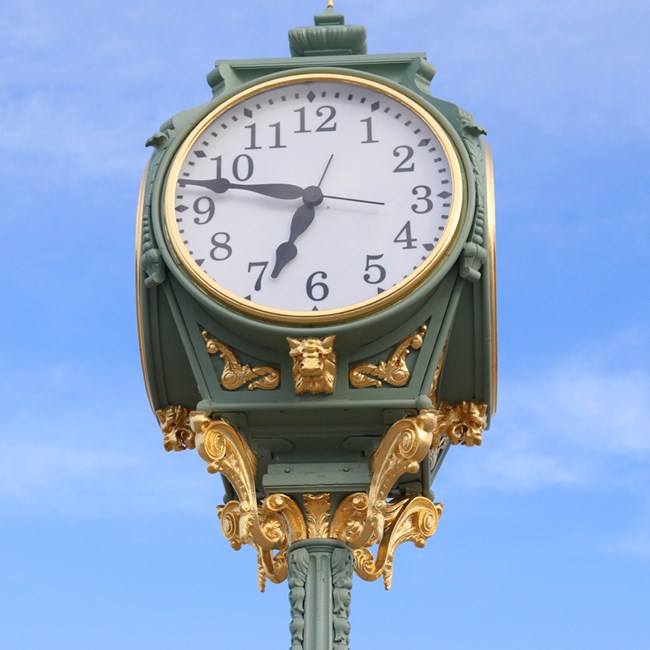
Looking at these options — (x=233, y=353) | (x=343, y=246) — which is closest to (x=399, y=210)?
(x=343, y=246)

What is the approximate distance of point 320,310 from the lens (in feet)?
46.0

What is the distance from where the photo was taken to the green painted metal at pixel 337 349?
46.0 ft

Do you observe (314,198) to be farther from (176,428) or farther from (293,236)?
(176,428)

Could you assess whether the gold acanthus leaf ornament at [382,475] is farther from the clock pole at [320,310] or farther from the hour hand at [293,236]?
the hour hand at [293,236]

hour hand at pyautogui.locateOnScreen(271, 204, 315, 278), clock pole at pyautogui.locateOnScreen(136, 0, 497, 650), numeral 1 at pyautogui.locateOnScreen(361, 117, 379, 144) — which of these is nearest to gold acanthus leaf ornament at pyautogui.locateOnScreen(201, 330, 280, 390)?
clock pole at pyautogui.locateOnScreen(136, 0, 497, 650)

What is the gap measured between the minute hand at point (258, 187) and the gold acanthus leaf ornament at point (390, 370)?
1.23 metres

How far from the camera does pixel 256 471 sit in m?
14.6

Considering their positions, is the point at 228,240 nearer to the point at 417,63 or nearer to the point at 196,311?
the point at 196,311

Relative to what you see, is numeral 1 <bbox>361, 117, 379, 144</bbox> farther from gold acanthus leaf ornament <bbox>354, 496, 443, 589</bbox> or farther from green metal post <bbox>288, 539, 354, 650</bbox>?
green metal post <bbox>288, 539, 354, 650</bbox>

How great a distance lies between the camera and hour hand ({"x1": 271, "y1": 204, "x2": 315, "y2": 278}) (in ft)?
47.0

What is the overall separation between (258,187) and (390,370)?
1504mm

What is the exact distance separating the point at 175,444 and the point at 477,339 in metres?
1.99

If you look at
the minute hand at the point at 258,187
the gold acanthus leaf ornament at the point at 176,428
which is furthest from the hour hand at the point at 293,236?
the gold acanthus leaf ornament at the point at 176,428

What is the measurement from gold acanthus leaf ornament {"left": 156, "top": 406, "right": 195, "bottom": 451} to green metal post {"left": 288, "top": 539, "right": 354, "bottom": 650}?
1050 millimetres
